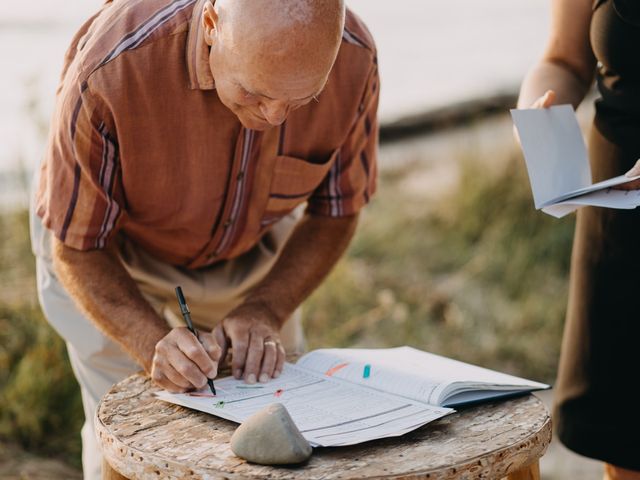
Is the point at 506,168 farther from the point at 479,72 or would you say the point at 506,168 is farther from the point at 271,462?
the point at 479,72

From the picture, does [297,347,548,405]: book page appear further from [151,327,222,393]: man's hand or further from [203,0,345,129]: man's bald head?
[203,0,345,129]: man's bald head

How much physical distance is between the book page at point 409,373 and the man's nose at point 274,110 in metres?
0.51

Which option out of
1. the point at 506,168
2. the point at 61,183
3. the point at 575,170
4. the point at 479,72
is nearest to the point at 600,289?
the point at 575,170

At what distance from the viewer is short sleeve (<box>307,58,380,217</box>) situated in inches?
87.4

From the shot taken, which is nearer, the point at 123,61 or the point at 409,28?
the point at 123,61

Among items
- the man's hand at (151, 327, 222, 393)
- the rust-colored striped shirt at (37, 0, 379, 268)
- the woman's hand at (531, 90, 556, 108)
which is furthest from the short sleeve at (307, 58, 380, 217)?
the man's hand at (151, 327, 222, 393)

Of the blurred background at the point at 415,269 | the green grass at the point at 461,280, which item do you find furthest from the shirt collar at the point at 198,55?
the green grass at the point at 461,280

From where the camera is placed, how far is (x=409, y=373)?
1.88 metres

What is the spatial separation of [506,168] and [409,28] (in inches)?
287

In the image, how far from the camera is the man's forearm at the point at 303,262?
2.16 metres

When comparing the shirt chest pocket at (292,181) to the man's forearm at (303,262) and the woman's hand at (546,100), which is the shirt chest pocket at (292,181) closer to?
the man's forearm at (303,262)

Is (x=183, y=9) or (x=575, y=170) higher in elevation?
(x=183, y=9)

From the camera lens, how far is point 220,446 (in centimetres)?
160

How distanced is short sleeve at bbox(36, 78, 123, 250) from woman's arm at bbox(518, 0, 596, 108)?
35.9 inches
